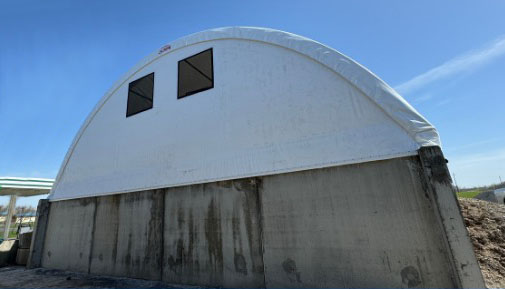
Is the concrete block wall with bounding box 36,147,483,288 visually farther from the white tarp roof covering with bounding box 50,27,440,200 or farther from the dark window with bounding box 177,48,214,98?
the dark window with bounding box 177,48,214,98

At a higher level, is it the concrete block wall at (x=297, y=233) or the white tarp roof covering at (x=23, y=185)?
the white tarp roof covering at (x=23, y=185)

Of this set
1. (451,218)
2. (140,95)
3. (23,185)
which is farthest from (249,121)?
(23,185)

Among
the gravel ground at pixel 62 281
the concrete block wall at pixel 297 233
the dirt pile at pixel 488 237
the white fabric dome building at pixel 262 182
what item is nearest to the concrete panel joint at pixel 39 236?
the white fabric dome building at pixel 262 182

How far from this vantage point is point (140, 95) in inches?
401

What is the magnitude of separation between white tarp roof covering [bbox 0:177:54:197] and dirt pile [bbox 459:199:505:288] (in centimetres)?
2273

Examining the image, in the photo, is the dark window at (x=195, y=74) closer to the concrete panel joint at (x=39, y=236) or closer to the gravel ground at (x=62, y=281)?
the gravel ground at (x=62, y=281)

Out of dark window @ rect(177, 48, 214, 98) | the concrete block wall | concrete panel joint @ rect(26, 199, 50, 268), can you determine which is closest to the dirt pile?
the concrete block wall

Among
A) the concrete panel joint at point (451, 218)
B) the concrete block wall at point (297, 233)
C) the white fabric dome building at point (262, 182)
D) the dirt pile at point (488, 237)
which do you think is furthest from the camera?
the dirt pile at point (488, 237)

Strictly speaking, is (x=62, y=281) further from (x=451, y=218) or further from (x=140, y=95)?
(x=451, y=218)

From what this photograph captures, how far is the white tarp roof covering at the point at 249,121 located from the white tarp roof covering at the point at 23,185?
8.43 metres

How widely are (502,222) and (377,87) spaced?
625 cm

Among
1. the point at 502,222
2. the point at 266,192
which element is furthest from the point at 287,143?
the point at 502,222

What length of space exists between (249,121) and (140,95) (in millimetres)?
5718

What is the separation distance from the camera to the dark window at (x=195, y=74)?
8530mm
